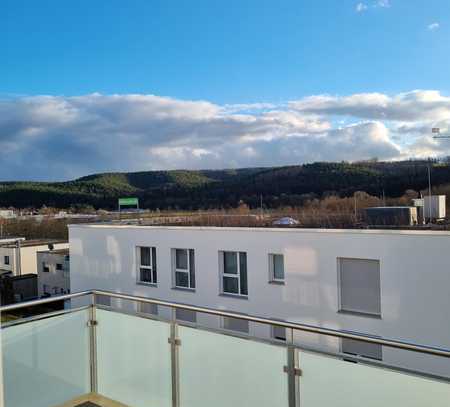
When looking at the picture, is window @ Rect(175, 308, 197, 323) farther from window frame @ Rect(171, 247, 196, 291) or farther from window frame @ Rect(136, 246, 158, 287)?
window frame @ Rect(136, 246, 158, 287)

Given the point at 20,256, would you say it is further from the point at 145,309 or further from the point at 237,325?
the point at 145,309

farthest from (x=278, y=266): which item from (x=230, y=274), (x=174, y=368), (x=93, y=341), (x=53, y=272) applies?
(x=53, y=272)

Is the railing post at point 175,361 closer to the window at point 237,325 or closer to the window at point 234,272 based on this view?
the window at point 237,325

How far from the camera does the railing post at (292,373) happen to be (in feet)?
8.50

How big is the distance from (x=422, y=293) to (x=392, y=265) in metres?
0.87

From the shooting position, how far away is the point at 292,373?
2.61m

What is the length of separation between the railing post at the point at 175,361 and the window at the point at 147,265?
12.6 metres

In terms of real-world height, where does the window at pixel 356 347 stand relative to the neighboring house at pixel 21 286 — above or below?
above

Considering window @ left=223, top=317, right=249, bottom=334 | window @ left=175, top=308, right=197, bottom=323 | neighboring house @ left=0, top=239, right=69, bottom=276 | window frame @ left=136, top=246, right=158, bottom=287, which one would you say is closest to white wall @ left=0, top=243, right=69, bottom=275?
neighboring house @ left=0, top=239, right=69, bottom=276

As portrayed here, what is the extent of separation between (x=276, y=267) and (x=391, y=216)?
174 inches

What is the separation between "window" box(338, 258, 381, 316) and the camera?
1116cm

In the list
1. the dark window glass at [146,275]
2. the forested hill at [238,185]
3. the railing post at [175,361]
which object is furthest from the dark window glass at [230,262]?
the forested hill at [238,185]

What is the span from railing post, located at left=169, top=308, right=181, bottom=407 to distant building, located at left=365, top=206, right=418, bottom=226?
1213 cm

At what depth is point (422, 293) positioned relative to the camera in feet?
34.1
